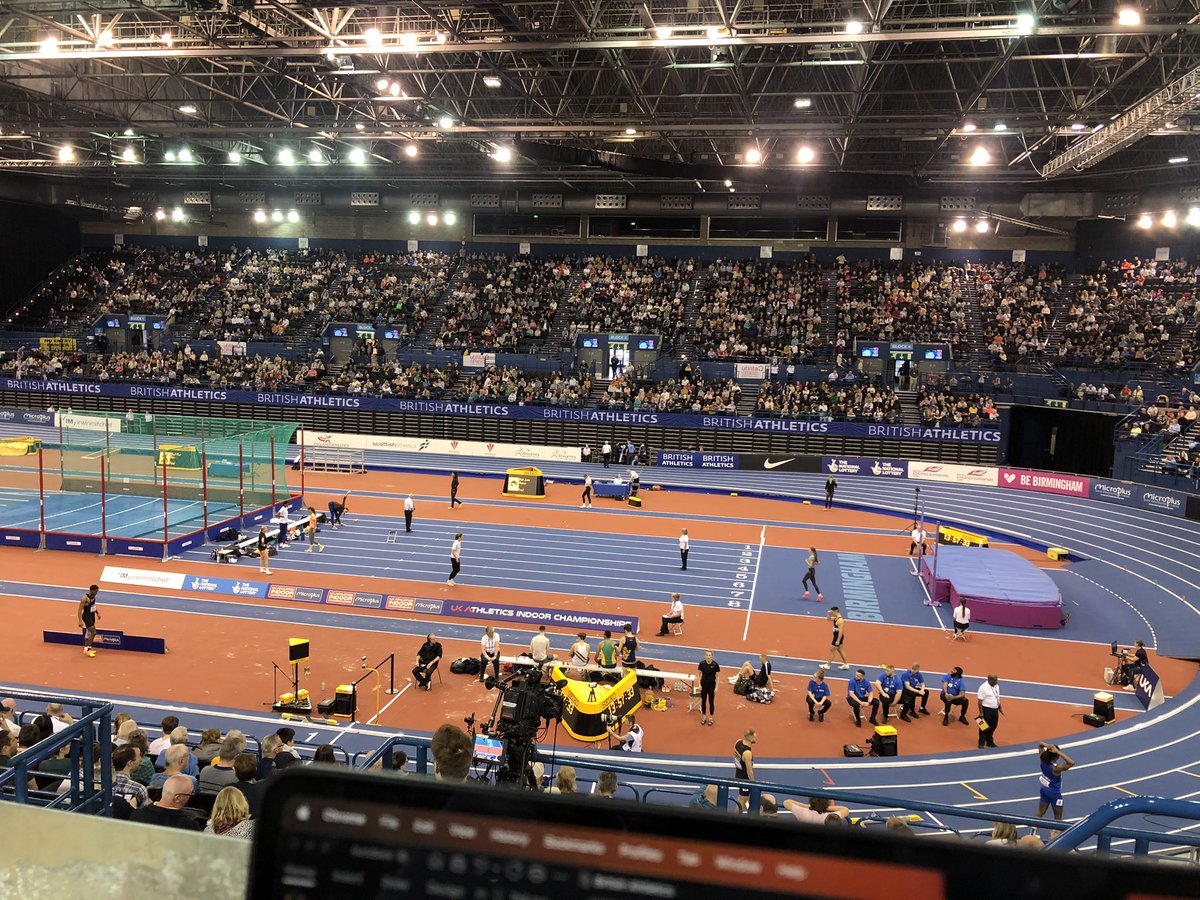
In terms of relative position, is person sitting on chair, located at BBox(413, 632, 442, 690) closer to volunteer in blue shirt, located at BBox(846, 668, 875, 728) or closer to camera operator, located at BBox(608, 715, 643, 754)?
camera operator, located at BBox(608, 715, 643, 754)

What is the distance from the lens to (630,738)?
1546 cm

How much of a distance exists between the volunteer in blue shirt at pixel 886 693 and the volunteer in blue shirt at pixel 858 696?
105mm

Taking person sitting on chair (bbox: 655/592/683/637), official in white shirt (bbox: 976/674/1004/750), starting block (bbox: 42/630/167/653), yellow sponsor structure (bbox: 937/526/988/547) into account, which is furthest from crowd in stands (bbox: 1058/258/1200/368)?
starting block (bbox: 42/630/167/653)

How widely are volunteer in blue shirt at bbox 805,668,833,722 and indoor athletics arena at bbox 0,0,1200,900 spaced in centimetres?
20

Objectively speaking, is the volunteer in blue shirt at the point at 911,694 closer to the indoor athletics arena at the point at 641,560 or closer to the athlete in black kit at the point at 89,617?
the indoor athletics arena at the point at 641,560

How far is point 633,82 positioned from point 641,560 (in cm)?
1706

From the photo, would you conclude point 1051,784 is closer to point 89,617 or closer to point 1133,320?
point 89,617

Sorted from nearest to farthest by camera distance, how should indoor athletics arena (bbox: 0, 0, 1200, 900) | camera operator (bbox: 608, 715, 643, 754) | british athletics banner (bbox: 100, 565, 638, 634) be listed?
1. indoor athletics arena (bbox: 0, 0, 1200, 900)
2. camera operator (bbox: 608, 715, 643, 754)
3. british athletics banner (bbox: 100, 565, 638, 634)

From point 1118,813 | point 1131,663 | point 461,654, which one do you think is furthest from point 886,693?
point 1118,813

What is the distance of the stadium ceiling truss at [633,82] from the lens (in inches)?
955

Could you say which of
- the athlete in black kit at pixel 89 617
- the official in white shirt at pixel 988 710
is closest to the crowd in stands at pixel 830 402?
the official in white shirt at pixel 988 710

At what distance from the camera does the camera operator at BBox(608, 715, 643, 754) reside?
15.4m

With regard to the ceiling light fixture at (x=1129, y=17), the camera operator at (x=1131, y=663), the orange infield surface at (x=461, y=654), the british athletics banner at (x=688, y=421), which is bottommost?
the orange infield surface at (x=461, y=654)

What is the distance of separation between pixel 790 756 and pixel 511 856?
15772 millimetres
